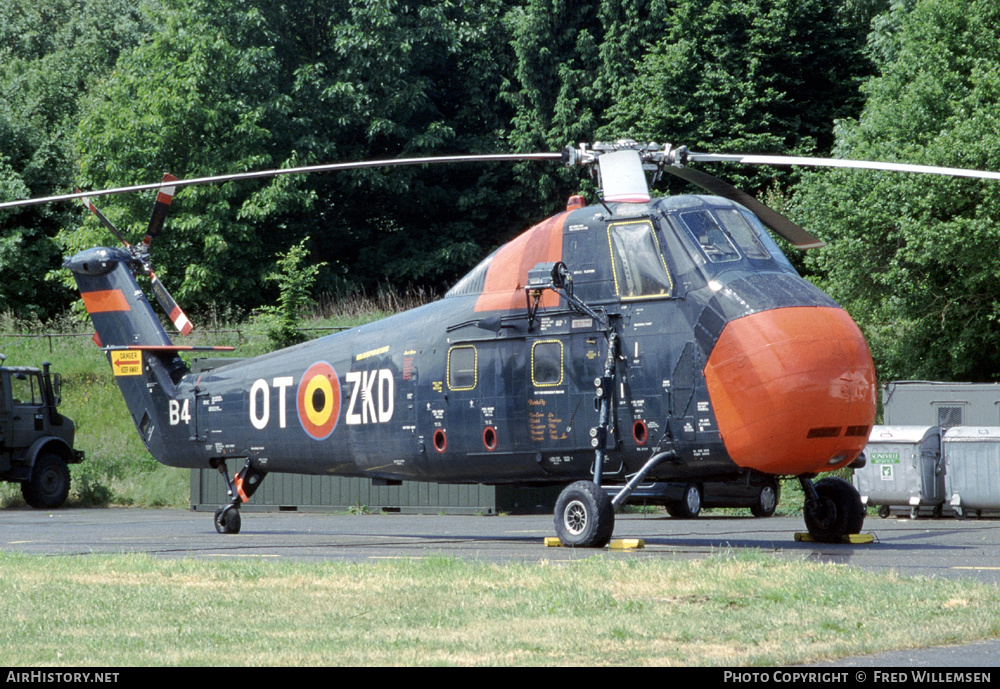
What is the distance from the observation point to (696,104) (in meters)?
39.2

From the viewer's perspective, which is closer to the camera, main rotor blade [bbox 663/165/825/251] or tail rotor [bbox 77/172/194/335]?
main rotor blade [bbox 663/165/825/251]

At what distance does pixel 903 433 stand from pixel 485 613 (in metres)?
15.7

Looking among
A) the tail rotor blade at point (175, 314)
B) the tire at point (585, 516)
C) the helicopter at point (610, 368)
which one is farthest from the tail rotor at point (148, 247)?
the tire at point (585, 516)

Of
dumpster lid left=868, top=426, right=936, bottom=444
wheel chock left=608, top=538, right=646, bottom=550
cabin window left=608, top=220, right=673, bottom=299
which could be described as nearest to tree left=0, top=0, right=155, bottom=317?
dumpster lid left=868, top=426, right=936, bottom=444

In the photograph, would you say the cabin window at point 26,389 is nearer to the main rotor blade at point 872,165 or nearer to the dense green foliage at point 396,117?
the dense green foliage at point 396,117

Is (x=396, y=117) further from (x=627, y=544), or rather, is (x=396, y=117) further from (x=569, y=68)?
(x=627, y=544)

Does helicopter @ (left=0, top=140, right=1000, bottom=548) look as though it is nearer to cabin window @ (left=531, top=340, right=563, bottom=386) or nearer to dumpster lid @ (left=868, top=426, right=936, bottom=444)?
cabin window @ (left=531, top=340, right=563, bottom=386)

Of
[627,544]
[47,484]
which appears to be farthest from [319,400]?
[47,484]

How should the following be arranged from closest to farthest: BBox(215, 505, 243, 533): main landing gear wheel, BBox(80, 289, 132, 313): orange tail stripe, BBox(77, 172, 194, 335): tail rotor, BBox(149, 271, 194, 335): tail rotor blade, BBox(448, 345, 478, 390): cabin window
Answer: BBox(448, 345, 478, 390): cabin window
BBox(149, 271, 194, 335): tail rotor blade
BBox(77, 172, 194, 335): tail rotor
BBox(215, 505, 243, 533): main landing gear wheel
BBox(80, 289, 132, 313): orange tail stripe

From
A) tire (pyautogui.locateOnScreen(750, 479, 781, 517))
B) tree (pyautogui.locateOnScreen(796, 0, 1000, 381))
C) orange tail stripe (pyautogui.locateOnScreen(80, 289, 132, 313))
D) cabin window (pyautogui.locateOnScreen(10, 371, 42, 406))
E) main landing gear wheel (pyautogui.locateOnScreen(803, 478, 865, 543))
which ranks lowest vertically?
tire (pyautogui.locateOnScreen(750, 479, 781, 517))

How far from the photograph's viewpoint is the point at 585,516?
13352mm

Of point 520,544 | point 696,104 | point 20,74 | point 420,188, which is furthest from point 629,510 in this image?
point 20,74

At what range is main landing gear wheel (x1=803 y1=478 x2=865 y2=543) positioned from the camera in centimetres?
1428

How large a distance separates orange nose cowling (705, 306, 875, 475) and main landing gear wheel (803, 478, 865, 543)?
5.57 ft
